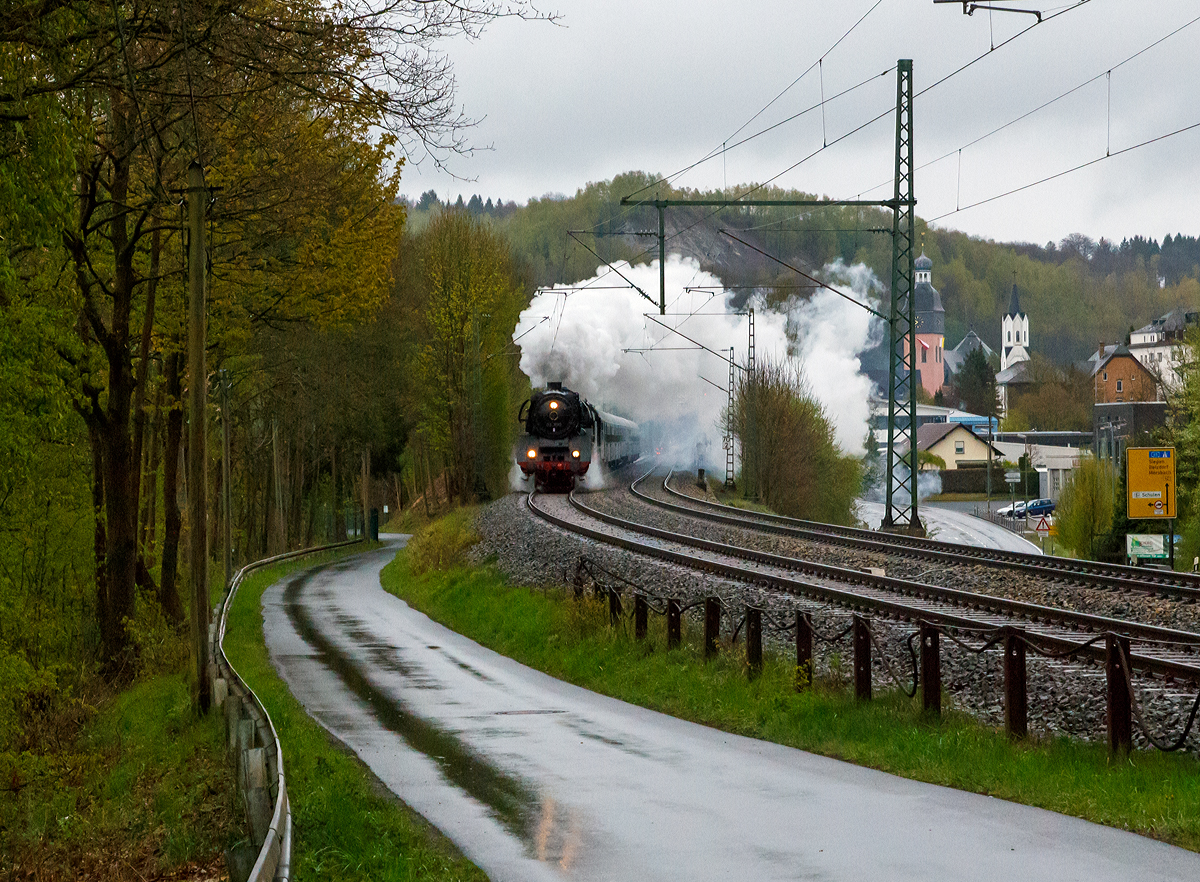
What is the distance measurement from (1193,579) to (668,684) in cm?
895

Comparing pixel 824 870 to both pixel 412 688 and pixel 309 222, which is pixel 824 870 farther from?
pixel 309 222

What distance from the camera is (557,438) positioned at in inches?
1941

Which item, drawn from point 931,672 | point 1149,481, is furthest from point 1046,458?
point 931,672

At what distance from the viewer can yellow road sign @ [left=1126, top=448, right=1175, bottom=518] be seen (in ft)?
113

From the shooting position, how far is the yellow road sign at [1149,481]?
113 feet


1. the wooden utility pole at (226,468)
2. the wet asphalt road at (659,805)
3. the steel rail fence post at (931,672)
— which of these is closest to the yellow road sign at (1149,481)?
the wet asphalt road at (659,805)

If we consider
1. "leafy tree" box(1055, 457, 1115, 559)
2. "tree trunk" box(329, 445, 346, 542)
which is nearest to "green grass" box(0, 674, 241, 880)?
"tree trunk" box(329, 445, 346, 542)

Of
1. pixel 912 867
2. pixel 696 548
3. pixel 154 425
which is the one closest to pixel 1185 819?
pixel 912 867

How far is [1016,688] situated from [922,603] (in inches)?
298

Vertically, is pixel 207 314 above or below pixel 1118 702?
above

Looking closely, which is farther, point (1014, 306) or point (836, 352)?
point (1014, 306)

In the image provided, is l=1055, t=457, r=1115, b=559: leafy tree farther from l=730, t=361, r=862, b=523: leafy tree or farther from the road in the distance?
l=730, t=361, r=862, b=523: leafy tree

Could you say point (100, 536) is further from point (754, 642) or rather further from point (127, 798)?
point (754, 642)

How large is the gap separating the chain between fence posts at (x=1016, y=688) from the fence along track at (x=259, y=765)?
21.1ft
